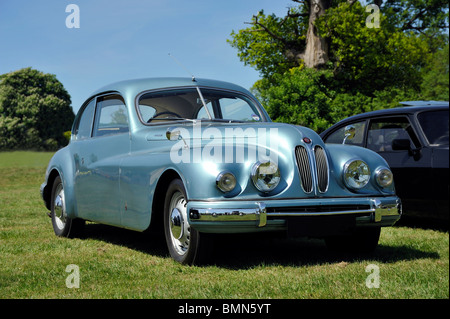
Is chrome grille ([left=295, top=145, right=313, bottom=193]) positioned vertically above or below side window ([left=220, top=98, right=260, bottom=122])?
below

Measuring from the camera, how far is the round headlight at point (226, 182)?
4.98 meters

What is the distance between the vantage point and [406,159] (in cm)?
777

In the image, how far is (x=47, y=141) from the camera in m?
53.2

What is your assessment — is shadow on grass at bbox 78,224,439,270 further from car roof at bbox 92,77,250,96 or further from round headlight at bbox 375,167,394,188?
car roof at bbox 92,77,250,96

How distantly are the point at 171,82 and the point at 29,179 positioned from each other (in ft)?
80.1

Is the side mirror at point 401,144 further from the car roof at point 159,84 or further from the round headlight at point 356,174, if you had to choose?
the round headlight at point 356,174

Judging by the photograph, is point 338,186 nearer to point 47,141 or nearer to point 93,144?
point 93,144

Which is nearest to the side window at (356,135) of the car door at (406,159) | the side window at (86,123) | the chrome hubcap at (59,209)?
the car door at (406,159)

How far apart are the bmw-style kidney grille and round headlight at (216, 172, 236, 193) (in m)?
0.62

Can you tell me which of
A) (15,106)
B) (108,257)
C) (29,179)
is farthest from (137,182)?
(15,106)

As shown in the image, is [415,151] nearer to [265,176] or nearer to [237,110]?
[237,110]

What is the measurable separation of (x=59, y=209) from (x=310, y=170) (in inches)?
158

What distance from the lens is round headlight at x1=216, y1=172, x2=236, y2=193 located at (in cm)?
498

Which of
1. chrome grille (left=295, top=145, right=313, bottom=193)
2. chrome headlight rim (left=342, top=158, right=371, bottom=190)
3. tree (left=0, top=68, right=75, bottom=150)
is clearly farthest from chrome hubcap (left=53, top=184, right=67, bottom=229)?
tree (left=0, top=68, right=75, bottom=150)
